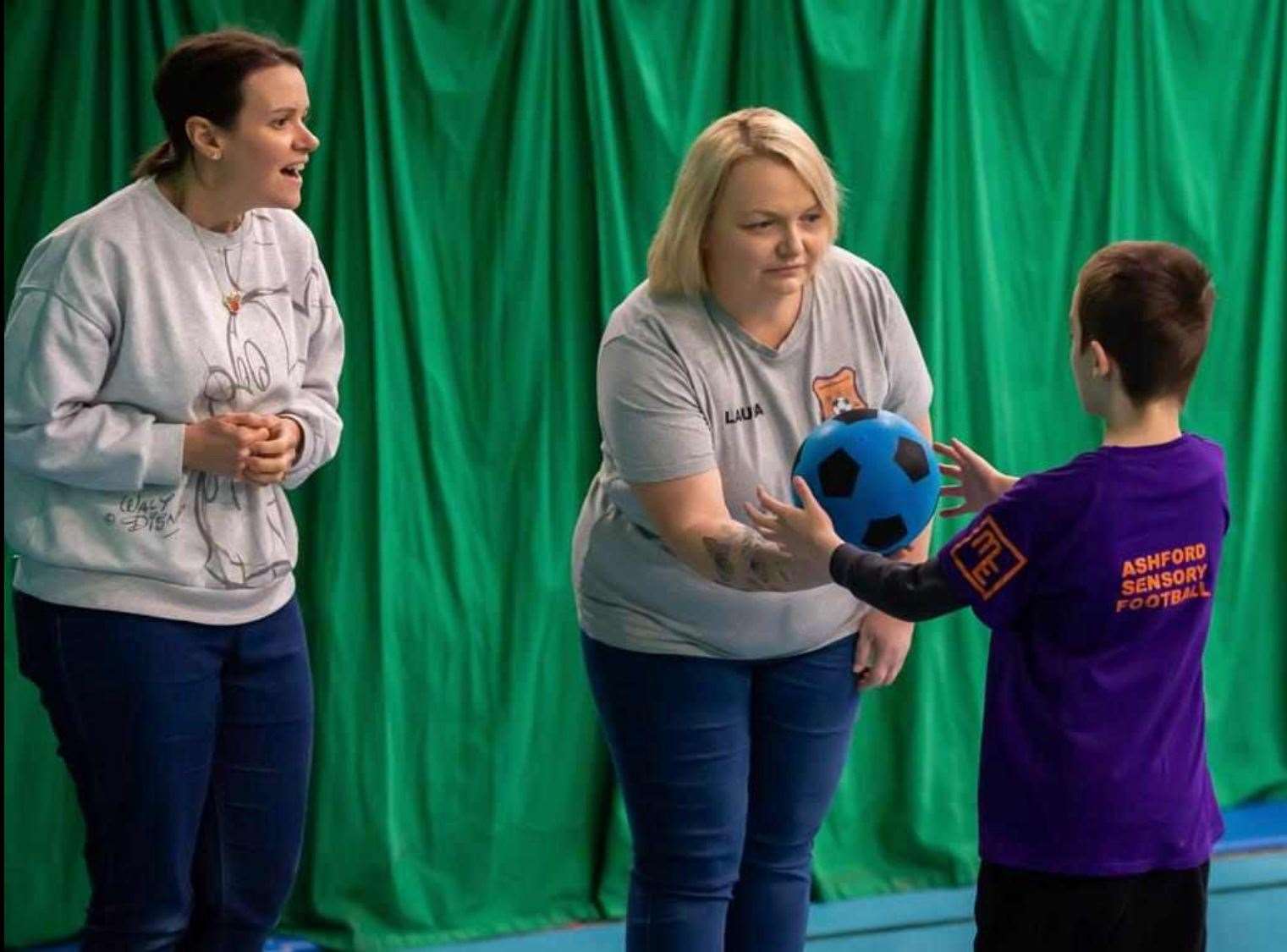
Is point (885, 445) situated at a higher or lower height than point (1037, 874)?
higher

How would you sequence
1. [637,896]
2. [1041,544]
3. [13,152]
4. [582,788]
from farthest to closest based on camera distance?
[582,788] < [13,152] < [637,896] < [1041,544]

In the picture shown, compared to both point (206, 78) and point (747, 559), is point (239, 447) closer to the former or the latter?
point (206, 78)

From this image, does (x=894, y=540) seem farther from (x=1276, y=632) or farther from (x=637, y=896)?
(x=1276, y=632)

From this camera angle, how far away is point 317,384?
3025mm

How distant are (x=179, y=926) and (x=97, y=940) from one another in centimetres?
12

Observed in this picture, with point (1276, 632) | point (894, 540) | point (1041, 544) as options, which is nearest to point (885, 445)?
point (894, 540)

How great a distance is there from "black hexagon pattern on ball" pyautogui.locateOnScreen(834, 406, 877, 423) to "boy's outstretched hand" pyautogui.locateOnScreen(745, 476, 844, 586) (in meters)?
0.11

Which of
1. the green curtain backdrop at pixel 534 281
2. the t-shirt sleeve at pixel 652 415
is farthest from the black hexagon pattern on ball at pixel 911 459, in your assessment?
the green curtain backdrop at pixel 534 281

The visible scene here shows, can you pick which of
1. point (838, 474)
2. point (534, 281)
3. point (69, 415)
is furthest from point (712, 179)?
point (534, 281)

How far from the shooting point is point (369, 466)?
407cm

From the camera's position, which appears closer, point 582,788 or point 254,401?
point 254,401

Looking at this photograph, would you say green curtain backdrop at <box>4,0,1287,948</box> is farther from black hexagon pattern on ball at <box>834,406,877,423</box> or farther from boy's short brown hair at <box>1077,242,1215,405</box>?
boy's short brown hair at <box>1077,242,1215,405</box>

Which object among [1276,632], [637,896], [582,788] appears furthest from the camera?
[1276,632]

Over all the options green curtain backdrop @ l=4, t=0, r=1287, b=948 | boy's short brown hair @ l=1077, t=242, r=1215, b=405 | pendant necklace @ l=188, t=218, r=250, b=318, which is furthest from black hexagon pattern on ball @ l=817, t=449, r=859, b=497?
green curtain backdrop @ l=4, t=0, r=1287, b=948
